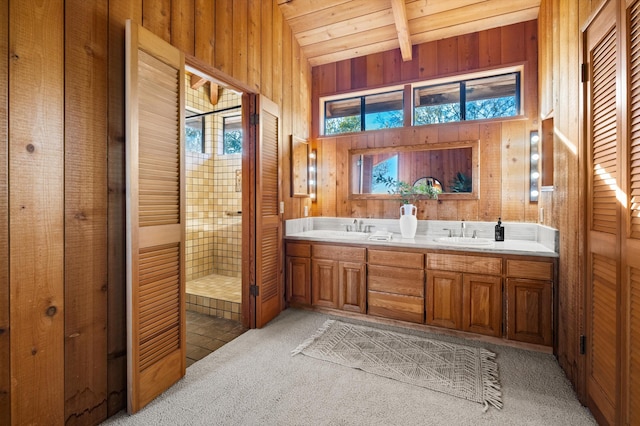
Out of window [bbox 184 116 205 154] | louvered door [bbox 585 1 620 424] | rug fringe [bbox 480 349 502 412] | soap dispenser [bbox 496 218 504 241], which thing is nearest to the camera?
louvered door [bbox 585 1 620 424]

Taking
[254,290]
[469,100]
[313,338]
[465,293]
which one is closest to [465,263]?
[465,293]

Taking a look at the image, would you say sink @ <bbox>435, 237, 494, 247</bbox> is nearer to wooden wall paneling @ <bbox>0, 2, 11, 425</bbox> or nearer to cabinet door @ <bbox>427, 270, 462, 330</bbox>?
cabinet door @ <bbox>427, 270, 462, 330</bbox>

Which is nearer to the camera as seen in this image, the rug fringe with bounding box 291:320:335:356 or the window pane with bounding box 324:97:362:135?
the rug fringe with bounding box 291:320:335:356

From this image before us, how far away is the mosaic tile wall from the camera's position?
421 centimetres

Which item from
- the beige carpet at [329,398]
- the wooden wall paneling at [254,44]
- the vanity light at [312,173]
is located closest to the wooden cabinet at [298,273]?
the vanity light at [312,173]

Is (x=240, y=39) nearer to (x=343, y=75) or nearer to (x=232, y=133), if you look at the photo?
(x=343, y=75)

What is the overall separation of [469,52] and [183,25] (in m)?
2.72

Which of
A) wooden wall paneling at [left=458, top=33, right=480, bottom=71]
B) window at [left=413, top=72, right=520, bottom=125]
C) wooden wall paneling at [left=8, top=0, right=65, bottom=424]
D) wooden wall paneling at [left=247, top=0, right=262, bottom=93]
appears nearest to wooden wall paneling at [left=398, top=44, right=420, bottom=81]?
window at [left=413, top=72, right=520, bottom=125]

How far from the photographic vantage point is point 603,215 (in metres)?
1.58

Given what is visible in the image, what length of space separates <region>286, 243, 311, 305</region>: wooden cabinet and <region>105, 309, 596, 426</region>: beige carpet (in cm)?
93

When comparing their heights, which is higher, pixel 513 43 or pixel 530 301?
pixel 513 43

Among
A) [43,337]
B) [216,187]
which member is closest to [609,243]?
[43,337]

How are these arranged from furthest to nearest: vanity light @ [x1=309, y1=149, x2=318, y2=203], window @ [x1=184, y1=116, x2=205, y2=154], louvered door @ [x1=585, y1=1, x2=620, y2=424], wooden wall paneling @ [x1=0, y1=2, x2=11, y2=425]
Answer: window @ [x1=184, y1=116, x2=205, y2=154], vanity light @ [x1=309, y1=149, x2=318, y2=203], louvered door @ [x1=585, y1=1, x2=620, y2=424], wooden wall paneling @ [x1=0, y1=2, x2=11, y2=425]

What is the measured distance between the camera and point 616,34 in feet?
4.67
